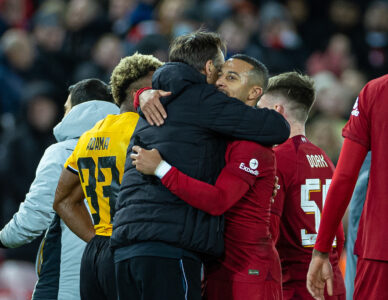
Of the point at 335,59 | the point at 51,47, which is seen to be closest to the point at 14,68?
the point at 51,47

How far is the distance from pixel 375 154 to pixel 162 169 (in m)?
0.91

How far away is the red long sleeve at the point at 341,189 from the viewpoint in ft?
9.53

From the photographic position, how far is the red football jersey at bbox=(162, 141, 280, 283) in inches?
124

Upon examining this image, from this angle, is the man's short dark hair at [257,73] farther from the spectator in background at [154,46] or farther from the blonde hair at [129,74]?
the spectator in background at [154,46]

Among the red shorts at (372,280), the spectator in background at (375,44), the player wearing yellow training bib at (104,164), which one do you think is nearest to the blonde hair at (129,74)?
the player wearing yellow training bib at (104,164)

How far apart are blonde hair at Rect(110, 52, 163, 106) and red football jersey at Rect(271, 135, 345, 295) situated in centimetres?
87

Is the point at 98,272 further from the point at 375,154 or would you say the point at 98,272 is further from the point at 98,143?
the point at 375,154

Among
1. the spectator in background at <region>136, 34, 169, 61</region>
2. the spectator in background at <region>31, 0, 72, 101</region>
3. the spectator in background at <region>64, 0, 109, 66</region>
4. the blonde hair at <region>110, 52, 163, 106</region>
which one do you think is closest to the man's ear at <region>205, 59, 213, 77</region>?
the blonde hair at <region>110, 52, 163, 106</region>

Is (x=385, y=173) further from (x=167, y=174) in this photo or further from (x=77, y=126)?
(x=77, y=126)

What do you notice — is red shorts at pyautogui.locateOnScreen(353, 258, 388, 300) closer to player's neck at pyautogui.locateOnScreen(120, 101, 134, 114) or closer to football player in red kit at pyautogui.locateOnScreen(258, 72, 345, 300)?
football player in red kit at pyautogui.locateOnScreen(258, 72, 345, 300)

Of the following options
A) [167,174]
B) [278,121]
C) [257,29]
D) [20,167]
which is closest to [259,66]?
[278,121]

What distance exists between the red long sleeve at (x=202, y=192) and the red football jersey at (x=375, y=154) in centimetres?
58

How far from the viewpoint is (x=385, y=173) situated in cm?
287

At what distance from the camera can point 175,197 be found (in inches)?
122
